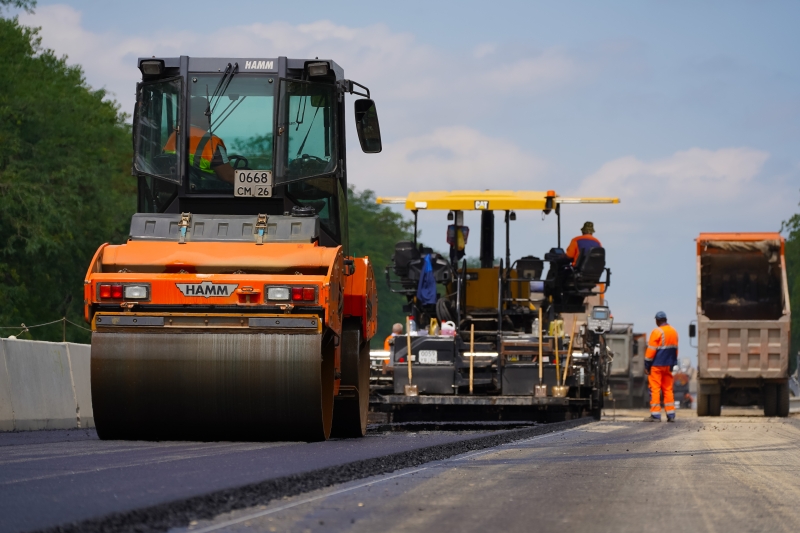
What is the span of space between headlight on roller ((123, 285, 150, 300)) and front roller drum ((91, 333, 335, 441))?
30 cm

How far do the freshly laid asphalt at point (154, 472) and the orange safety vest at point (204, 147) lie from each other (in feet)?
8.76

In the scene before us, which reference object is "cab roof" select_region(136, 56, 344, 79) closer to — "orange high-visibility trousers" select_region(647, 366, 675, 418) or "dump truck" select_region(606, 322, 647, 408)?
"orange high-visibility trousers" select_region(647, 366, 675, 418)

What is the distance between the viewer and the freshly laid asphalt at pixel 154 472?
20.7ft

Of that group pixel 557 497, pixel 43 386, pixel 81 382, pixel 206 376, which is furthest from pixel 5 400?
pixel 557 497

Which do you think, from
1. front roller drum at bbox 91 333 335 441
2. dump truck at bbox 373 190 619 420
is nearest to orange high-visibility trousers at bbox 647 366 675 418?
dump truck at bbox 373 190 619 420

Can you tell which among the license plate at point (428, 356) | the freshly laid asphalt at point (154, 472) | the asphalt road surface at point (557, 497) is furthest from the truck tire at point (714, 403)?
the freshly laid asphalt at point (154, 472)

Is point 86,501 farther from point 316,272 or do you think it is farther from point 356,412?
point 356,412

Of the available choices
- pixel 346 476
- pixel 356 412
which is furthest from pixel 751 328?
pixel 346 476

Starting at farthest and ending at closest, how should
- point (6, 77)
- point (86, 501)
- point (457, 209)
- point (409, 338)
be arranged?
1. point (6, 77)
2. point (457, 209)
3. point (409, 338)
4. point (86, 501)

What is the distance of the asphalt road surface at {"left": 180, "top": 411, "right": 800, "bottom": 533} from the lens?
6352mm

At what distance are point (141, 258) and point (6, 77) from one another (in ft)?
104

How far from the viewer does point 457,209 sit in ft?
65.8

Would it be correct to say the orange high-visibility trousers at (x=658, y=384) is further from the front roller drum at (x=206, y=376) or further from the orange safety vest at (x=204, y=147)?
the front roller drum at (x=206, y=376)

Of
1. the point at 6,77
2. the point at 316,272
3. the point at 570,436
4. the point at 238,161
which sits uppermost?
the point at 6,77
